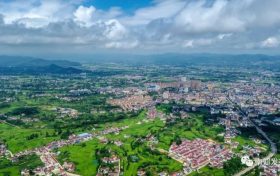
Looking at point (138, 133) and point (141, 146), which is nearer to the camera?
point (141, 146)

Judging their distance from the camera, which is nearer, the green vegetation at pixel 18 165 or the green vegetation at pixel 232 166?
the green vegetation at pixel 232 166

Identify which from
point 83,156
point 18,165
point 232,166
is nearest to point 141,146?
point 83,156

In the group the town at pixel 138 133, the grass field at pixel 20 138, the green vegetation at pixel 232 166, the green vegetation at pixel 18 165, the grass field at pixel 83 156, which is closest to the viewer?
the green vegetation at pixel 232 166

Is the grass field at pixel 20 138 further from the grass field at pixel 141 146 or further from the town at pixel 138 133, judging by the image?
the grass field at pixel 141 146

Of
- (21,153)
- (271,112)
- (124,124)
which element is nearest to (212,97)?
(271,112)

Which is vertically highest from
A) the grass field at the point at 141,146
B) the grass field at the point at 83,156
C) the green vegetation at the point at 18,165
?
the grass field at the point at 141,146

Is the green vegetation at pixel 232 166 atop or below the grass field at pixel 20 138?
atop

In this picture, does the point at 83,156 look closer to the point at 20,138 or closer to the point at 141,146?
the point at 141,146

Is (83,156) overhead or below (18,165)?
overhead

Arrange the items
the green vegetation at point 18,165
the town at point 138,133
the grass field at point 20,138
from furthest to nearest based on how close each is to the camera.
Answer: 1. the grass field at point 20,138
2. the town at point 138,133
3. the green vegetation at point 18,165

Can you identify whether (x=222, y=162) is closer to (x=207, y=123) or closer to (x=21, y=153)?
(x=207, y=123)

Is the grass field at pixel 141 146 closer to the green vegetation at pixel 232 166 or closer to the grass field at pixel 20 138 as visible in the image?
the green vegetation at pixel 232 166

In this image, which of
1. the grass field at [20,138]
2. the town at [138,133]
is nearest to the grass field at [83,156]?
the town at [138,133]
